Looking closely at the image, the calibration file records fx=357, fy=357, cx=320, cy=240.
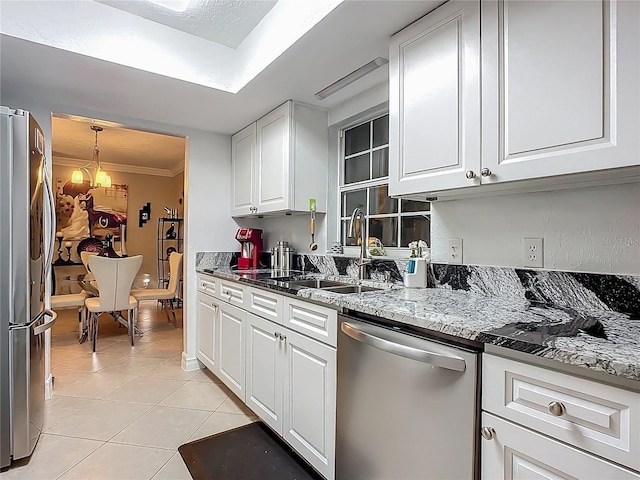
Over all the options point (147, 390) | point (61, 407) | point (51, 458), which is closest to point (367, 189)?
point (147, 390)

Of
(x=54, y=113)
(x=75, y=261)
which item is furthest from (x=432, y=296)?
(x=75, y=261)

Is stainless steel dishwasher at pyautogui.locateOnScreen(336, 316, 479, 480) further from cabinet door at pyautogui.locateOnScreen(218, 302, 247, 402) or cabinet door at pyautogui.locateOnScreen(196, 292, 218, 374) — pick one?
cabinet door at pyautogui.locateOnScreen(196, 292, 218, 374)

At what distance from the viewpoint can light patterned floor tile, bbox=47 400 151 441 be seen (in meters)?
2.09

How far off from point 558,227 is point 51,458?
104 inches

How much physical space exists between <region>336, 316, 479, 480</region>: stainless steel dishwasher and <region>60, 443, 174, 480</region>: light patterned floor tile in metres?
0.98

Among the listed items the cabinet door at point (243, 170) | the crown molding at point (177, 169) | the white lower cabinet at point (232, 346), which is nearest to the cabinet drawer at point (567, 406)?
the white lower cabinet at point (232, 346)

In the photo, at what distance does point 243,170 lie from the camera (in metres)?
3.13

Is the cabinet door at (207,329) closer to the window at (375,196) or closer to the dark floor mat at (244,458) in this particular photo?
the dark floor mat at (244,458)

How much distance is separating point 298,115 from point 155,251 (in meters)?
4.83

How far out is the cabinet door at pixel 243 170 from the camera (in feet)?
9.75

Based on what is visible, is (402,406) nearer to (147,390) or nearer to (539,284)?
(539,284)

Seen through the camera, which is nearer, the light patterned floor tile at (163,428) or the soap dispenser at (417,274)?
the soap dispenser at (417,274)

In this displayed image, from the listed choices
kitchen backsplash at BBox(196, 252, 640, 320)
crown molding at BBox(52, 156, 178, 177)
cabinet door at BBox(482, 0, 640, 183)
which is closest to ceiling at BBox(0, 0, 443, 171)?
cabinet door at BBox(482, 0, 640, 183)

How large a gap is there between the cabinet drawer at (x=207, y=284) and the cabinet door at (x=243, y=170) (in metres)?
0.63
